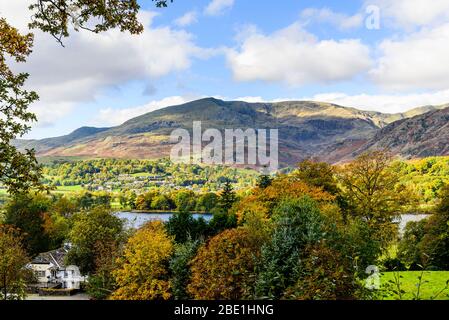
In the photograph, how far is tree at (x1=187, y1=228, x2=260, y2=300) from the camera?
18078 mm

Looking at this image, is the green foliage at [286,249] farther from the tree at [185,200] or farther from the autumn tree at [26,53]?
the tree at [185,200]

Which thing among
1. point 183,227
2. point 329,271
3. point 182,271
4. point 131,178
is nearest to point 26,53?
point 329,271

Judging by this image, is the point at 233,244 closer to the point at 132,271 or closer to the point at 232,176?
the point at 132,271

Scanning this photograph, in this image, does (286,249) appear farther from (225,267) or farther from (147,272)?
(147,272)

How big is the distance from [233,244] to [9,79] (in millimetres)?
13953

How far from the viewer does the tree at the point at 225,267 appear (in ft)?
59.3

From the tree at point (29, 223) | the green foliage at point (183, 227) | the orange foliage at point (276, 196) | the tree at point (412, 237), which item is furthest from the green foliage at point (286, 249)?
the tree at point (29, 223)

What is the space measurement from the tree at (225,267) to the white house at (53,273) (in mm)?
22776

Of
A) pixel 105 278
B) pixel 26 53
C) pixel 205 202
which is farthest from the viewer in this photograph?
pixel 205 202

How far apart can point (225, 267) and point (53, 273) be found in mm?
29846

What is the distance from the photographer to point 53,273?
138ft
